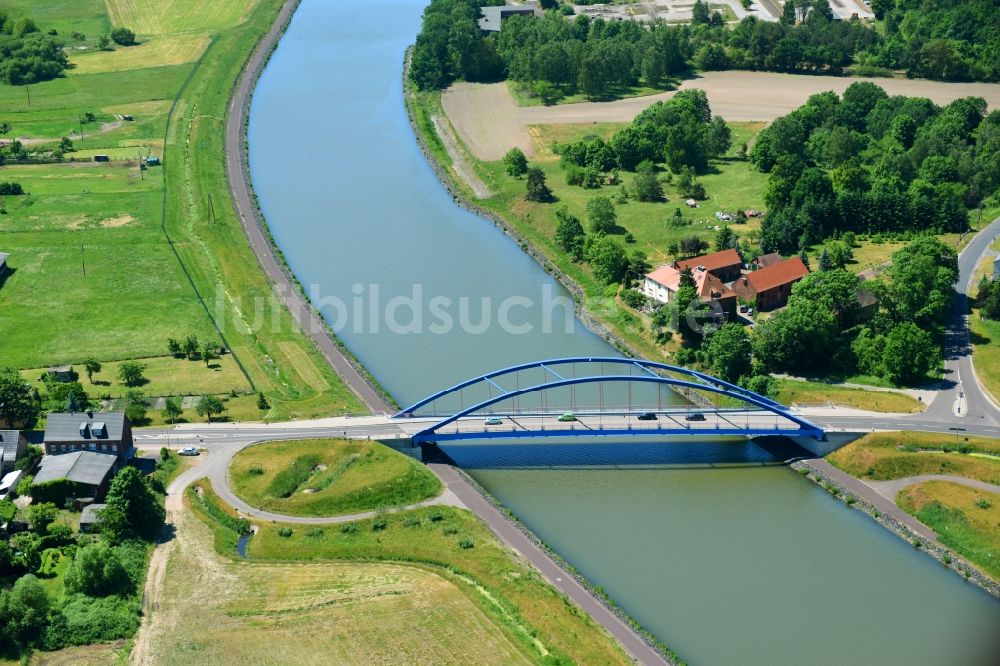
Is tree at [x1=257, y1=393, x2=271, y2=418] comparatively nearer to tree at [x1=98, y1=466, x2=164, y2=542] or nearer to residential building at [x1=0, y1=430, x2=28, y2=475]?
tree at [x1=98, y1=466, x2=164, y2=542]

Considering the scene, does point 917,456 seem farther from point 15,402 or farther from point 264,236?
point 264,236

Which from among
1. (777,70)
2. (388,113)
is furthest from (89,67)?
(777,70)

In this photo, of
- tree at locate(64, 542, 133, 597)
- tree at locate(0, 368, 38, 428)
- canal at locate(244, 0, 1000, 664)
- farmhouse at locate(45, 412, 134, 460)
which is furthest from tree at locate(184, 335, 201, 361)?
tree at locate(64, 542, 133, 597)

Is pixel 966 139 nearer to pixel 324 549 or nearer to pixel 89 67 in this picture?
pixel 324 549

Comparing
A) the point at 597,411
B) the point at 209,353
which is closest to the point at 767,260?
the point at 597,411

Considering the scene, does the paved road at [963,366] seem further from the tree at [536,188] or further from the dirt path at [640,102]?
the dirt path at [640,102]

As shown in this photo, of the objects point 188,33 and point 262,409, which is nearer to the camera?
point 262,409
